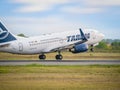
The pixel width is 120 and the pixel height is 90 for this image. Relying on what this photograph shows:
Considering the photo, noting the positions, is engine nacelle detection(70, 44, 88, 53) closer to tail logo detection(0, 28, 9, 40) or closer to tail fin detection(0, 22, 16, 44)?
tail fin detection(0, 22, 16, 44)

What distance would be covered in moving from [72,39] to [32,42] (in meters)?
6.15

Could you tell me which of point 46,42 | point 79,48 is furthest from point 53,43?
point 79,48

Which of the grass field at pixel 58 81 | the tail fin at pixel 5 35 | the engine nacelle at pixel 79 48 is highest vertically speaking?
the tail fin at pixel 5 35

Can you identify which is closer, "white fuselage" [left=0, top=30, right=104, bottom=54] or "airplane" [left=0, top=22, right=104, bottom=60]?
"airplane" [left=0, top=22, right=104, bottom=60]

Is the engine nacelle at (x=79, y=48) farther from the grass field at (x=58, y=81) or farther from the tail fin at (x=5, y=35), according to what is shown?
the grass field at (x=58, y=81)

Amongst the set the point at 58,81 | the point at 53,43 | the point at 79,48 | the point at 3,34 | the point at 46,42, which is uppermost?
the point at 3,34

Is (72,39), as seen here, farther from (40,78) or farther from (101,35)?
(40,78)

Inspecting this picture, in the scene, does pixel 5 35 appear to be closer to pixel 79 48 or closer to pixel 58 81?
pixel 79 48

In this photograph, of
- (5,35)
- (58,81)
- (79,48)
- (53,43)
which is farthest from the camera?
(53,43)

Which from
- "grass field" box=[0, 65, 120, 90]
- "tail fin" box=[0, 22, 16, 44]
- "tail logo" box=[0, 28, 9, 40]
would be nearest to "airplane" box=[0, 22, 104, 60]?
"tail fin" box=[0, 22, 16, 44]

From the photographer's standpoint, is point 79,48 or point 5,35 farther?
point 79,48

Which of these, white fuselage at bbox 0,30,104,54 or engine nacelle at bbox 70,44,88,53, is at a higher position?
white fuselage at bbox 0,30,104,54

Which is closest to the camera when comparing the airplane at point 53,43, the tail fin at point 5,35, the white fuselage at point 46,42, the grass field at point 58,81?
the grass field at point 58,81

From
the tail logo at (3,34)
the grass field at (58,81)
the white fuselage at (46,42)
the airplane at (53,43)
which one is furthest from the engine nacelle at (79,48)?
the grass field at (58,81)
